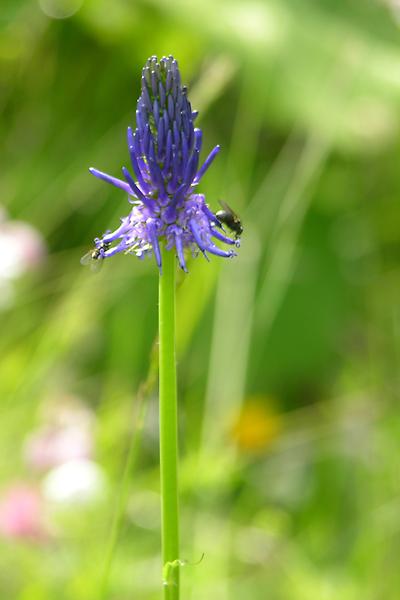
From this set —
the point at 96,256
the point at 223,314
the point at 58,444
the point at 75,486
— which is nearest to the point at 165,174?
the point at 96,256

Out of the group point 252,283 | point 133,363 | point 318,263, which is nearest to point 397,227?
point 318,263

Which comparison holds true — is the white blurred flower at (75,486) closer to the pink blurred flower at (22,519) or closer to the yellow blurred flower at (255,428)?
the pink blurred flower at (22,519)

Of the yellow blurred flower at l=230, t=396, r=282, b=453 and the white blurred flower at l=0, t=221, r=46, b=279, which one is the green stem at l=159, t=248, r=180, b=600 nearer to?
the white blurred flower at l=0, t=221, r=46, b=279

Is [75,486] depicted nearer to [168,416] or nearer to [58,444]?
[58,444]

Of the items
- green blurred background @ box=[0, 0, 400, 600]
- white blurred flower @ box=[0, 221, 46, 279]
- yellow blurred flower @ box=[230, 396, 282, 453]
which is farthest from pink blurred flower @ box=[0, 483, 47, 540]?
yellow blurred flower @ box=[230, 396, 282, 453]

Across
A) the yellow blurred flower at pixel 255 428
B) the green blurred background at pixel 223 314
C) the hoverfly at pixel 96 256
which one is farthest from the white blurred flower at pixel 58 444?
the hoverfly at pixel 96 256

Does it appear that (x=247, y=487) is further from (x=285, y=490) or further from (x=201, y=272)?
(x=201, y=272)
